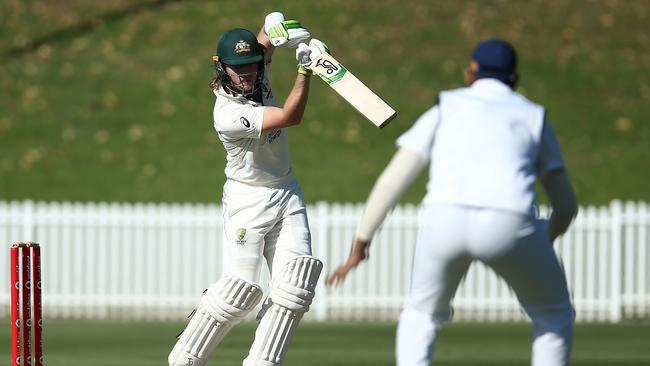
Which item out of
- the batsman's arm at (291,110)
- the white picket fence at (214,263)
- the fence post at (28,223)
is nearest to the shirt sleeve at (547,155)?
the batsman's arm at (291,110)

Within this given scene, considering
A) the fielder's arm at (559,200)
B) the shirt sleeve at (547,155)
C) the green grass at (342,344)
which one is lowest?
the green grass at (342,344)

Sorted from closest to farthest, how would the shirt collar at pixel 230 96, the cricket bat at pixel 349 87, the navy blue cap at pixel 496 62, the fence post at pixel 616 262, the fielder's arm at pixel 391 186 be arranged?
the fielder's arm at pixel 391 186
the navy blue cap at pixel 496 62
the cricket bat at pixel 349 87
the shirt collar at pixel 230 96
the fence post at pixel 616 262

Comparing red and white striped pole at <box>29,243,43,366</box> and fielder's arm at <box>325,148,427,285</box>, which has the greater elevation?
fielder's arm at <box>325,148,427,285</box>

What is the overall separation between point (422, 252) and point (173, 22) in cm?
2000

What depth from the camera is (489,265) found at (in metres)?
4.98

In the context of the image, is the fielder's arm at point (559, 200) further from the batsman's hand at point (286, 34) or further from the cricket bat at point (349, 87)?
the batsman's hand at point (286, 34)

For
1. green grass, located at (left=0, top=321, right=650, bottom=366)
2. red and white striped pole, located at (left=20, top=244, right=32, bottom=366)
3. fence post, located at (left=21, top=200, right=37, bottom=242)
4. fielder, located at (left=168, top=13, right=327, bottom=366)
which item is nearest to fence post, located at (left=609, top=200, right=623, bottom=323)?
green grass, located at (left=0, top=321, right=650, bottom=366)

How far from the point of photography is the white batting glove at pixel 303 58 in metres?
6.35

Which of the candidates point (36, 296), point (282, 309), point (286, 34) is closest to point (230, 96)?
point (286, 34)

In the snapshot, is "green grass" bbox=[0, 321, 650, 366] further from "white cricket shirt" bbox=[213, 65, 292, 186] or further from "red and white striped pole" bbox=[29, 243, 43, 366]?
"red and white striped pole" bbox=[29, 243, 43, 366]

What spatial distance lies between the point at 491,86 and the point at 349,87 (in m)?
1.39

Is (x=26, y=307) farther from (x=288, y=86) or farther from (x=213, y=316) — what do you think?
(x=288, y=86)

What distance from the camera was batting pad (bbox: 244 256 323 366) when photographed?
652cm

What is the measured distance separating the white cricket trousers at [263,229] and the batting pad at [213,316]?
8 cm
